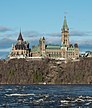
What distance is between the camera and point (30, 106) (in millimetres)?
71375

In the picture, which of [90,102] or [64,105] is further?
[90,102]

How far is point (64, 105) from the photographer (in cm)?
7250

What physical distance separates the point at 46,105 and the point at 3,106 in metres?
6.44

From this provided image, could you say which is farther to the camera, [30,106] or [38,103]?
[38,103]

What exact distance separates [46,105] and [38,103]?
3.65 m

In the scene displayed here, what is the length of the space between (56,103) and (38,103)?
2.76 metres

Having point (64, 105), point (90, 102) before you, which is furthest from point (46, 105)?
point (90, 102)

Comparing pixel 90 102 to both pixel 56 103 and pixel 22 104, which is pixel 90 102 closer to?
pixel 56 103

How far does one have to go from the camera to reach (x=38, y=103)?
76188 mm

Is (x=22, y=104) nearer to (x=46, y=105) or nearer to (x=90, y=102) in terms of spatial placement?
(x=46, y=105)

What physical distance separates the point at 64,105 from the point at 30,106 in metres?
5.05

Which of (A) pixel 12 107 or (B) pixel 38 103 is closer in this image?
(A) pixel 12 107

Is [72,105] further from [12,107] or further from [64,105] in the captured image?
[12,107]

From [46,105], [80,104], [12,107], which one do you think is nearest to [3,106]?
[12,107]
